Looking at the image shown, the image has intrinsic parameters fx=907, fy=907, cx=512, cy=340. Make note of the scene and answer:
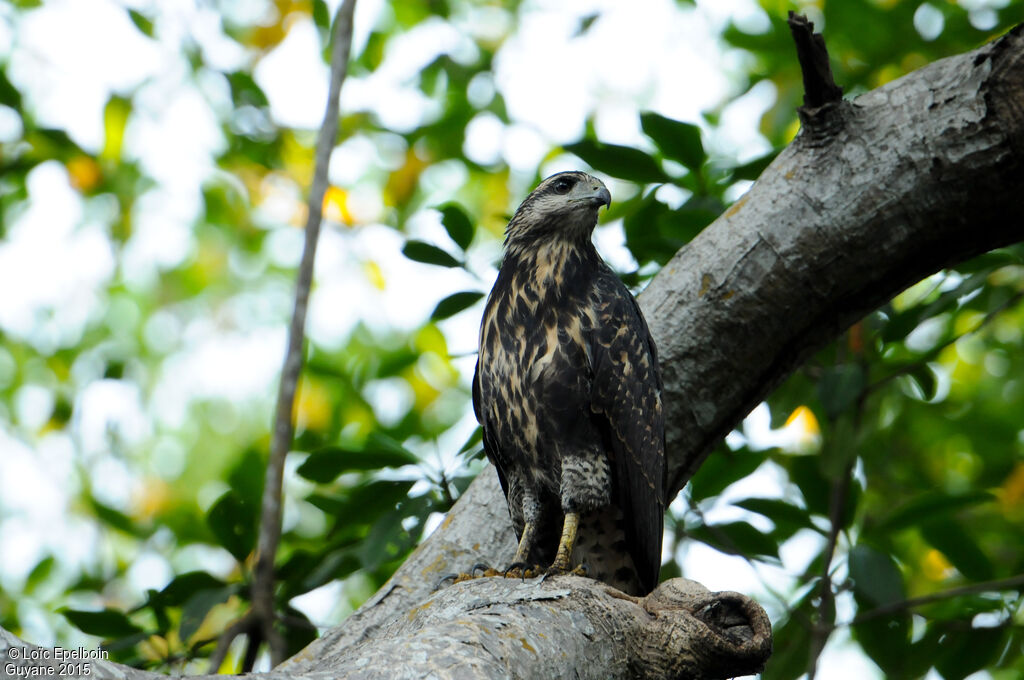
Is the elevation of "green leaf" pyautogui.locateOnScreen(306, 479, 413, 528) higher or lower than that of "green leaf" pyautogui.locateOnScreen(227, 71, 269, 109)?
lower

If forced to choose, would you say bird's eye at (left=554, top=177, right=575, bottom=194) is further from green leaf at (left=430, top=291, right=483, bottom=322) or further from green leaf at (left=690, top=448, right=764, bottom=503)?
green leaf at (left=690, top=448, right=764, bottom=503)

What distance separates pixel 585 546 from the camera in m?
3.36

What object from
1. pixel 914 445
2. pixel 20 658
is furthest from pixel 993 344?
pixel 20 658

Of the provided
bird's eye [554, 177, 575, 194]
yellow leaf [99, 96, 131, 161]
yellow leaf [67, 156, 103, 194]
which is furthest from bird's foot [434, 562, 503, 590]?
yellow leaf [99, 96, 131, 161]

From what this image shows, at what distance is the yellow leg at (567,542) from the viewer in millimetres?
2972

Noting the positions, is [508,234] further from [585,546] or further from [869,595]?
[869,595]

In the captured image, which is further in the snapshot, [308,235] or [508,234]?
[508,234]

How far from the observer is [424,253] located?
3.81 meters

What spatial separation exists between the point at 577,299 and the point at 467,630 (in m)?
1.65

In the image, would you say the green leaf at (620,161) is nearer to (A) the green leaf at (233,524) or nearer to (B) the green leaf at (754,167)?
(B) the green leaf at (754,167)

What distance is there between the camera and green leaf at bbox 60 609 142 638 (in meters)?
3.85

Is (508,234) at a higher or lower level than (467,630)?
higher

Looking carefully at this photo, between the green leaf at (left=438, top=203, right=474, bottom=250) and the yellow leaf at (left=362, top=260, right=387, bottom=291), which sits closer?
the green leaf at (left=438, top=203, right=474, bottom=250)

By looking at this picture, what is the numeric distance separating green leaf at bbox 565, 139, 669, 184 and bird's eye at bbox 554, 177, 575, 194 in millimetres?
258
